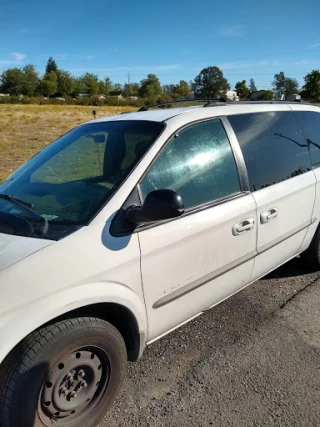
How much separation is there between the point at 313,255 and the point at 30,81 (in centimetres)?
12315

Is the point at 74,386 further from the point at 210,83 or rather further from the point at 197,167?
the point at 210,83

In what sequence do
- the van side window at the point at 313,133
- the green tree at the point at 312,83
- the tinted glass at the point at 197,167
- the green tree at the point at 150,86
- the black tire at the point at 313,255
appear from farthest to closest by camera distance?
the green tree at the point at 150,86, the green tree at the point at 312,83, the black tire at the point at 313,255, the van side window at the point at 313,133, the tinted glass at the point at 197,167

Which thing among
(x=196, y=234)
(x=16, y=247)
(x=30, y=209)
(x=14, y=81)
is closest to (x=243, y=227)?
(x=196, y=234)

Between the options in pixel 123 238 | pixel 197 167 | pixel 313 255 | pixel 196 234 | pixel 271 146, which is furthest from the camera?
pixel 313 255

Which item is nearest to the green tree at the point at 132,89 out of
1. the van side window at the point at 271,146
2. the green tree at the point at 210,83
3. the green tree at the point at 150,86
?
the green tree at the point at 150,86

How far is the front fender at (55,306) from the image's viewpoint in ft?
5.52

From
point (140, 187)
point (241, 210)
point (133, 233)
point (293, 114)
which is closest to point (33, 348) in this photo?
point (133, 233)

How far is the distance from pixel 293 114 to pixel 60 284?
279cm

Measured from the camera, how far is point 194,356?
2.79 m

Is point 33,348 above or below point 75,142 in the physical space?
below

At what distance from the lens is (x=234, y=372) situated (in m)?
2.61

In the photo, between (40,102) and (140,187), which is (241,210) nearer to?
(140,187)

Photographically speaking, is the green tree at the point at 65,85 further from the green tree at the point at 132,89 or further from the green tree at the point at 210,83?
the green tree at the point at 210,83

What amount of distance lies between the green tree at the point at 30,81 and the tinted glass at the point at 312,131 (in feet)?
385
